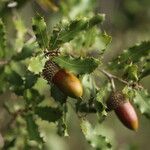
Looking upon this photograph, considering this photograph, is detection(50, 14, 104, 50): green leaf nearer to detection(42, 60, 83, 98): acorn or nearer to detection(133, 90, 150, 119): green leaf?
detection(42, 60, 83, 98): acorn

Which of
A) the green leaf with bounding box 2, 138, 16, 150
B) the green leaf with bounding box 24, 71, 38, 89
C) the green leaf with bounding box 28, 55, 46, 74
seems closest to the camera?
the green leaf with bounding box 28, 55, 46, 74

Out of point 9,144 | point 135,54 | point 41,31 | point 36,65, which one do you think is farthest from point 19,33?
point 36,65

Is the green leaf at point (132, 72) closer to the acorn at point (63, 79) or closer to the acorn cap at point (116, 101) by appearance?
the acorn cap at point (116, 101)

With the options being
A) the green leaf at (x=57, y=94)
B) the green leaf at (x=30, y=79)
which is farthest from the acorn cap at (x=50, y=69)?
the green leaf at (x=30, y=79)

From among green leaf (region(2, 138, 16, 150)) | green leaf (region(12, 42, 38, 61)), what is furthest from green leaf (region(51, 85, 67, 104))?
green leaf (region(2, 138, 16, 150))

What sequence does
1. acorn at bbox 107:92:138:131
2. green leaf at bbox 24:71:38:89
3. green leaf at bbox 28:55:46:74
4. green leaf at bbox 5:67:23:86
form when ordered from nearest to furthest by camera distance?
green leaf at bbox 28:55:46:74
acorn at bbox 107:92:138:131
green leaf at bbox 24:71:38:89
green leaf at bbox 5:67:23:86

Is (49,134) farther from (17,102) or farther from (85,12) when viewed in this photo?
(85,12)

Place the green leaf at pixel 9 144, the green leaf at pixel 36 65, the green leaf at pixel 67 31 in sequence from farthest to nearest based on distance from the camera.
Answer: the green leaf at pixel 9 144, the green leaf at pixel 67 31, the green leaf at pixel 36 65
